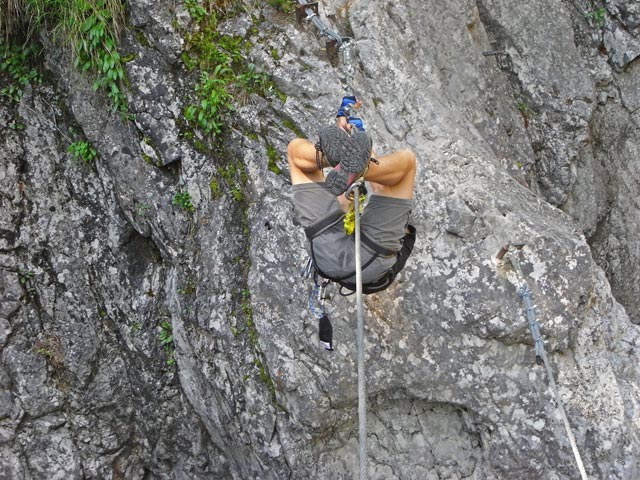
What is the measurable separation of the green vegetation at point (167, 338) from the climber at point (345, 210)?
9.02ft

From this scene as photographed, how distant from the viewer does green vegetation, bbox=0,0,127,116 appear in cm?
574


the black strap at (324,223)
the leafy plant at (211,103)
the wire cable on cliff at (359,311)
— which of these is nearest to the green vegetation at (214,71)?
the leafy plant at (211,103)

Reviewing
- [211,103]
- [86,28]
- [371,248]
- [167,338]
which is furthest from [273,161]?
[167,338]

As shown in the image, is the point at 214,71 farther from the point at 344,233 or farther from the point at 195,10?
the point at 344,233

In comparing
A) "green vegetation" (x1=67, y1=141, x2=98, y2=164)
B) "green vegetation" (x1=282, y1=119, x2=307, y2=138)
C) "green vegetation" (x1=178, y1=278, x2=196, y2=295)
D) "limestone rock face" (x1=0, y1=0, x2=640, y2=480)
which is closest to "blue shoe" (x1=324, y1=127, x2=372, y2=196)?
"limestone rock face" (x1=0, y1=0, x2=640, y2=480)

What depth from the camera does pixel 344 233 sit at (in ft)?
13.2

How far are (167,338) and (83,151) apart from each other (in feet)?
6.37

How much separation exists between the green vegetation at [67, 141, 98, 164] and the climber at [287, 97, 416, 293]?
2974 millimetres

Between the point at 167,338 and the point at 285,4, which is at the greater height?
the point at 285,4

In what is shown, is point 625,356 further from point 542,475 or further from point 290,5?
point 290,5

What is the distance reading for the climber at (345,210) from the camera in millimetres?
3896

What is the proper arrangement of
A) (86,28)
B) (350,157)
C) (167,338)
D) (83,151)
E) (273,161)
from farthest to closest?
(167,338)
(83,151)
(86,28)
(273,161)
(350,157)

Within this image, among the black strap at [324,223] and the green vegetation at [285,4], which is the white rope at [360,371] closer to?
the black strap at [324,223]

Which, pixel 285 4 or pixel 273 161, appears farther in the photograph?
pixel 285 4
